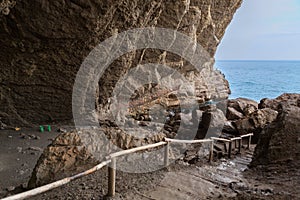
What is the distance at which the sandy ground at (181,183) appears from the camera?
3.77m

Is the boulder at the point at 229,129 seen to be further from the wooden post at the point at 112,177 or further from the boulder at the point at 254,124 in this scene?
the wooden post at the point at 112,177

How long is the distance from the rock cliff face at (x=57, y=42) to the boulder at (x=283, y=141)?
16.3 feet

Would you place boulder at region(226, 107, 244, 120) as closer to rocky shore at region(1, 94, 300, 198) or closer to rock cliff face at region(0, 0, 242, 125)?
rock cliff face at region(0, 0, 242, 125)

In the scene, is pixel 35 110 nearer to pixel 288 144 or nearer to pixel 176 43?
pixel 176 43

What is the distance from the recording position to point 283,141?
5637 mm

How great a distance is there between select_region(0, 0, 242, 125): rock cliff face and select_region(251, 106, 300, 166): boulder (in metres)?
4.96

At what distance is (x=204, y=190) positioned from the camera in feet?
13.5

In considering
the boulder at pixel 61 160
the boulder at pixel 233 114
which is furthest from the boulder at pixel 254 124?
the boulder at pixel 61 160

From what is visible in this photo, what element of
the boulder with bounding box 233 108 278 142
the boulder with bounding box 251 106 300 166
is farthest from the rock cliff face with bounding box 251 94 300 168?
the boulder with bounding box 233 108 278 142

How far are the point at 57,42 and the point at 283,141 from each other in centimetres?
637

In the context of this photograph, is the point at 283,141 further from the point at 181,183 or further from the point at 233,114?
the point at 233,114

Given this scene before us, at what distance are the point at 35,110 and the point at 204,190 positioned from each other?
751cm

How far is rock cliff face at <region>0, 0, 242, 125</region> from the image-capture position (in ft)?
20.7

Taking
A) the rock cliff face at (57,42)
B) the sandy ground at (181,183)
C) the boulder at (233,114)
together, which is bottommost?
the sandy ground at (181,183)
